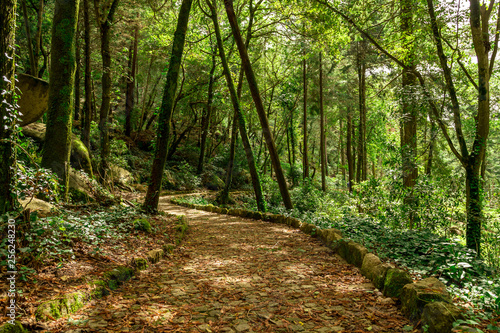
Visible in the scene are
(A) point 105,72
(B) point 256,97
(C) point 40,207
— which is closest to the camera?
(C) point 40,207

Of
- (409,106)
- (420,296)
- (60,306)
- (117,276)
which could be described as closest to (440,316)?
(420,296)

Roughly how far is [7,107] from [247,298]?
331 centimetres

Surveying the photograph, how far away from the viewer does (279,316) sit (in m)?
2.91

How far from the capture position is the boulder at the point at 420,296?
2.61 m

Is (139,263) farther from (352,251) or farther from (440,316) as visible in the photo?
(440,316)

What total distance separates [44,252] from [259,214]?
7.29 metres

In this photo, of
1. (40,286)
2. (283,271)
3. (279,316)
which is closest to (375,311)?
(279,316)

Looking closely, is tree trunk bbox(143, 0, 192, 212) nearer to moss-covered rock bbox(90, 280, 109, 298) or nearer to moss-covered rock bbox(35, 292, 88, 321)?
moss-covered rock bbox(90, 280, 109, 298)

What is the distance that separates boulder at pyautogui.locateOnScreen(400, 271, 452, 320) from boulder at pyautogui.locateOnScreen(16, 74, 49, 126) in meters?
7.30

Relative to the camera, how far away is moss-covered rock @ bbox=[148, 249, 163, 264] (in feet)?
14.6

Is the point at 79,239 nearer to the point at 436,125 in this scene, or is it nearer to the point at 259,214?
the point at 259,214

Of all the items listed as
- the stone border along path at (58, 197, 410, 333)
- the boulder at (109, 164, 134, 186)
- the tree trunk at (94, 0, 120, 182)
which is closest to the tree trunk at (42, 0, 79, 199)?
the stone border along path at (58, 197, 410, 333)

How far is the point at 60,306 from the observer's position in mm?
2500

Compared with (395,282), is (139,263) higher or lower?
lower
